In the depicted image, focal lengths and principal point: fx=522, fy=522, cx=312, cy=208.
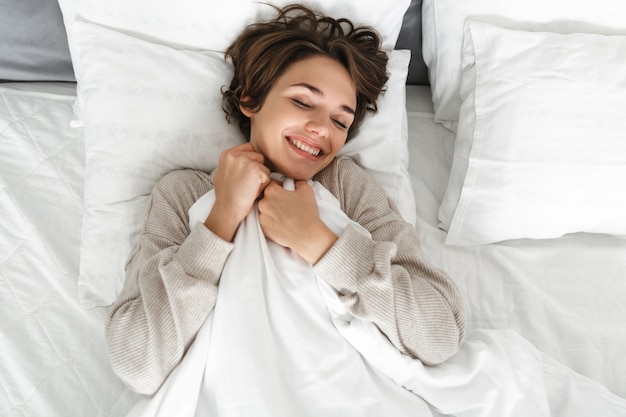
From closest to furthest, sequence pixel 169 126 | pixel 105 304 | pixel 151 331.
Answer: pixel 151 331 → pixel 105 304 → pixel 169 126

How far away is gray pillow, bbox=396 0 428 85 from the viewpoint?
153cm

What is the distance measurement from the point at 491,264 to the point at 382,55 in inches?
24.4

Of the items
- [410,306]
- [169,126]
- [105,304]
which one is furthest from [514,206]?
[105,304]

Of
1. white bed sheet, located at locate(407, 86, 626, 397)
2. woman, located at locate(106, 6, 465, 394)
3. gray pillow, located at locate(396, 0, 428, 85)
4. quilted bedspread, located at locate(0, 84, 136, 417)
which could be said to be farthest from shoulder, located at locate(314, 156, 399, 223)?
quilted bedspread, located at locate(0, 84, 136, 417)

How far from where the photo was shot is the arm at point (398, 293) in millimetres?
980

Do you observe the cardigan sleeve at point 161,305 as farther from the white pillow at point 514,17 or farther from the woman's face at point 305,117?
→ the white pillow at point 514,17

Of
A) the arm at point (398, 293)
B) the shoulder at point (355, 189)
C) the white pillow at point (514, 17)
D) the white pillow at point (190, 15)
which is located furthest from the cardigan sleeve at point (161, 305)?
the white pillow at point (514, 17)

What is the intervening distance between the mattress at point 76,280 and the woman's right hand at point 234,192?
369mm

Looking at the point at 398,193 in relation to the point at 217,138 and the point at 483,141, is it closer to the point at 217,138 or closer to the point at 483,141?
the point at 483,141

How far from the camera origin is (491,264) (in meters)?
1.34

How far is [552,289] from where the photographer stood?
1.31m

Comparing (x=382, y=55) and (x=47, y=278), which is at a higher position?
(x=382, y=55)

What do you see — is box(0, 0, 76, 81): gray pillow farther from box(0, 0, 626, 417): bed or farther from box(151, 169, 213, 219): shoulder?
box(151, 169, 213, 219): shoulder

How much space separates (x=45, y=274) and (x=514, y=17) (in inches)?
53.2
